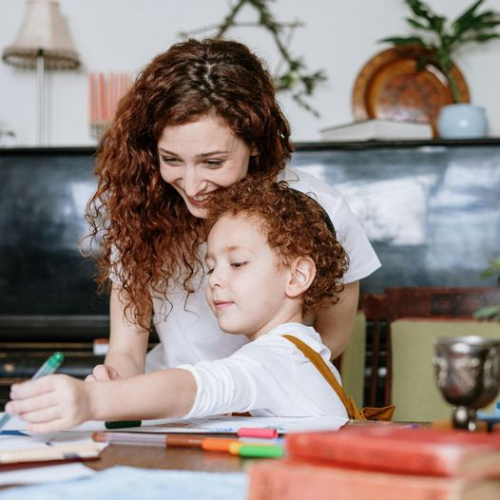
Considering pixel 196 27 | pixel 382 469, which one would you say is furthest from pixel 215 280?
pixel 196 27

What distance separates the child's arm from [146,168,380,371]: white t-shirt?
0.80 metres

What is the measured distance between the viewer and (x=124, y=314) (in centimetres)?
184

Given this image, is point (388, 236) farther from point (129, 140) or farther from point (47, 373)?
point (47, 373)

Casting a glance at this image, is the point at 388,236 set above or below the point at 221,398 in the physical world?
above

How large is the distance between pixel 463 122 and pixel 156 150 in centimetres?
165

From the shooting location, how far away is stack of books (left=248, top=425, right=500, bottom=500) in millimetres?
582

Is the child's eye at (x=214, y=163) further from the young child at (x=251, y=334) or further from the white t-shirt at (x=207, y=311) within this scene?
the white t-shirt at (x=207, y=311)

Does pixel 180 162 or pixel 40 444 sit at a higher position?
pixel 180 162

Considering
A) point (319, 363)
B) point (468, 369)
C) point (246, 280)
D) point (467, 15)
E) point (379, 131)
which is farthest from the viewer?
point (467, 15)

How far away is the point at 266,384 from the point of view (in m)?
1.21

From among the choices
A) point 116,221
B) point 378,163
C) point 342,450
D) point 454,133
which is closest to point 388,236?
point 378,163

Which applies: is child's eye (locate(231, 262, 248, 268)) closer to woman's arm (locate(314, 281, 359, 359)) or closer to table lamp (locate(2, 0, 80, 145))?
woman's arm (locate(314, 281, 359, 359))

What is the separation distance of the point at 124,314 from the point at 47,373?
2.84 feet

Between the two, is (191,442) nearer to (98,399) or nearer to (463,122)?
(98,399)
